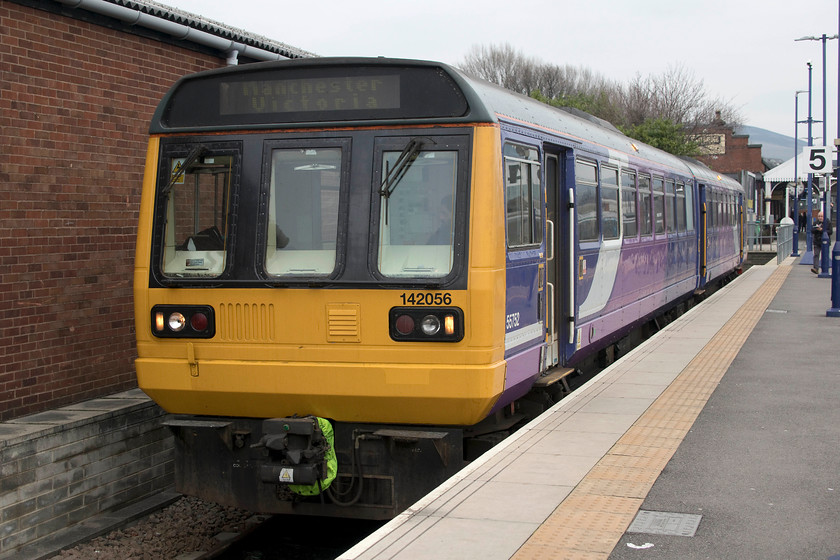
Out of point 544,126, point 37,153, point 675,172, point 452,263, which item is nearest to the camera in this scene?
point 452,263

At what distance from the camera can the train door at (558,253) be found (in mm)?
7945

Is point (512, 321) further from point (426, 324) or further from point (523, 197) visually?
point (523, 197)

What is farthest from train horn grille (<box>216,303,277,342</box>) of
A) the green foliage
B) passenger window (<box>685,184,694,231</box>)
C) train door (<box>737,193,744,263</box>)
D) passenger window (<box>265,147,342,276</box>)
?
the green foliage

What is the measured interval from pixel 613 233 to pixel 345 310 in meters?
4.79

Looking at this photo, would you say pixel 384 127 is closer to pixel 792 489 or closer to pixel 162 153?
pixel 162 153

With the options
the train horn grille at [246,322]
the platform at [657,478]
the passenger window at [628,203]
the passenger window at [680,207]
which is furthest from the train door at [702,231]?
the train horn grille at [246,322]

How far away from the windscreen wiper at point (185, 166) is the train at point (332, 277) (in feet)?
0.06

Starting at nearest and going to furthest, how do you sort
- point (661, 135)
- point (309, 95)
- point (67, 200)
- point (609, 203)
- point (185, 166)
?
point (309, 95) < point (185, 166) < point (67, 200) < point (609, 203) < point (661, 135)

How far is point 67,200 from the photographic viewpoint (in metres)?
8.48

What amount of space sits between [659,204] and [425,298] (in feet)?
27.6

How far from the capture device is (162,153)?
256 inches

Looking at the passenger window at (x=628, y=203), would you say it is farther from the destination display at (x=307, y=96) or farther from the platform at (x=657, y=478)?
the destination display at (x=307, y=96)

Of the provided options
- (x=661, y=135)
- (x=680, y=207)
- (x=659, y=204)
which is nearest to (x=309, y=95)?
(x=659, y=204)

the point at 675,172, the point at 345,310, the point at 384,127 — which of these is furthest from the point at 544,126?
the point at 675,172
